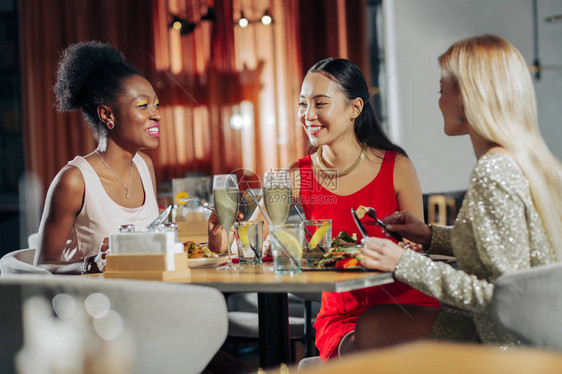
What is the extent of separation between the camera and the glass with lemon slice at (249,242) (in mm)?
1660

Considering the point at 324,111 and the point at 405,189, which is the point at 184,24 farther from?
the point at 405,189

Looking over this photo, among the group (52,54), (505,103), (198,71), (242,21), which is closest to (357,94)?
(505,103)

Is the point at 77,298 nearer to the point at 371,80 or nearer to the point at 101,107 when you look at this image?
the point at 101,107

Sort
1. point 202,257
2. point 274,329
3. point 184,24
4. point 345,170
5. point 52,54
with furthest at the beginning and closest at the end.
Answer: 1. point 52,54
2. point 184,24
3. point 345,170
4. point 202,257
5. point 274,329

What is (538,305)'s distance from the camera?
1.17 m

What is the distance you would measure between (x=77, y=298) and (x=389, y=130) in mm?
5209

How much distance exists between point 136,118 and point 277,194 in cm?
84

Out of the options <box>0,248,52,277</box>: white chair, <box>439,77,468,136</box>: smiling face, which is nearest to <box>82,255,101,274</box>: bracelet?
<box>0,248,52,277</box>: white chair

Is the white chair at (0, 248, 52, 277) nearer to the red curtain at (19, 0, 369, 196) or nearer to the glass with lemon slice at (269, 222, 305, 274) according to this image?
the glass with lemon slice at (269, 222, 305, 274)

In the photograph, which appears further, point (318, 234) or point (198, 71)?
point (198, 71)

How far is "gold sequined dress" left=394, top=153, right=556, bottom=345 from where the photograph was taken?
1.33 metres

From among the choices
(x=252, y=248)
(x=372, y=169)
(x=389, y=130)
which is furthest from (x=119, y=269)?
(x=389, y=130)

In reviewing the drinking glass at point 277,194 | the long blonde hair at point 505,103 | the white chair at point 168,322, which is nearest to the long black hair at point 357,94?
the drinking glass at point 277,194

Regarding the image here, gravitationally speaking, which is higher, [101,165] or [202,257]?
[101,165]
